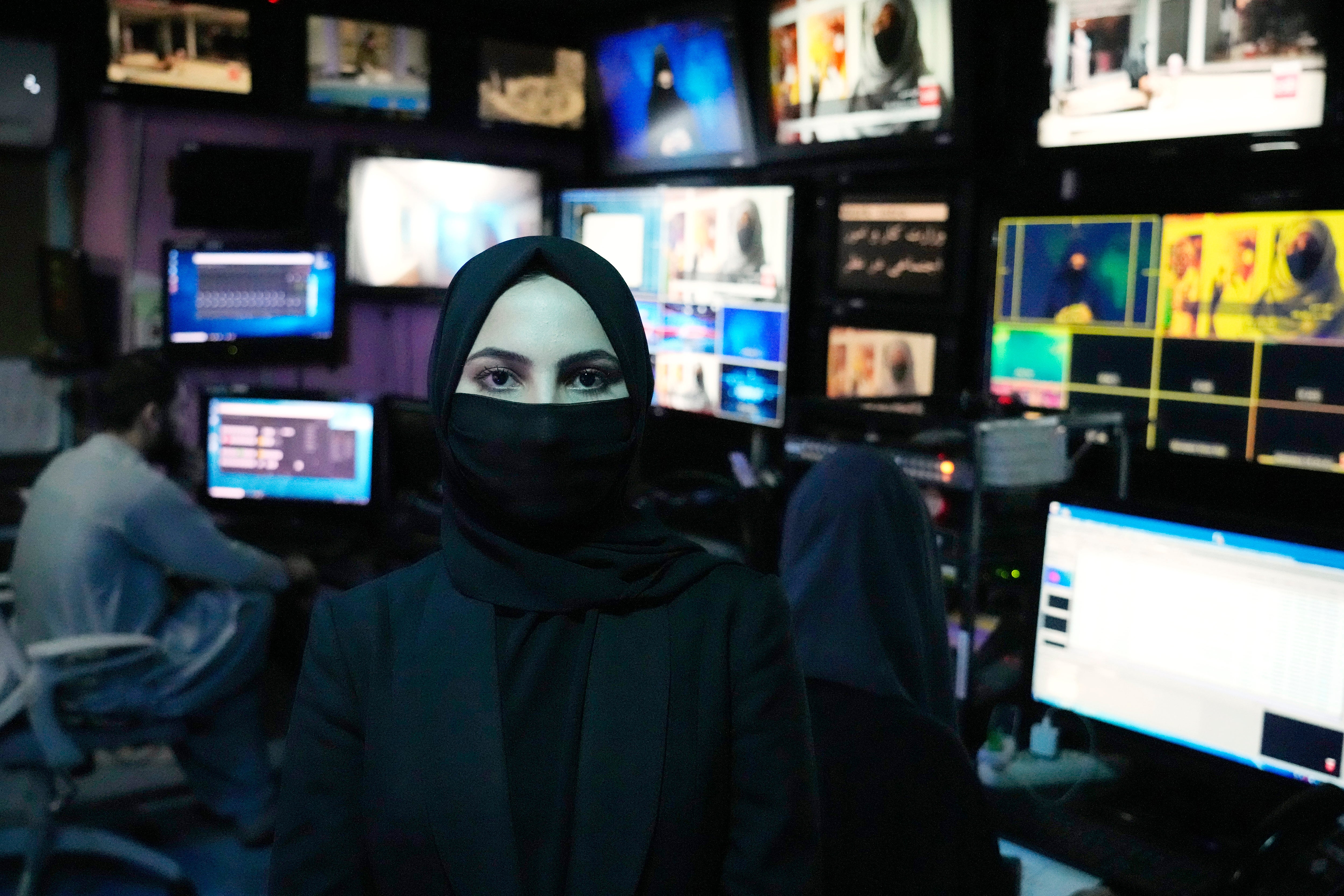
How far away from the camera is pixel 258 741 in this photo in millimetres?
3098

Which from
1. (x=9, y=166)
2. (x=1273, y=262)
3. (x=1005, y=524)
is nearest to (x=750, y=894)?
(x=1005, y=524)

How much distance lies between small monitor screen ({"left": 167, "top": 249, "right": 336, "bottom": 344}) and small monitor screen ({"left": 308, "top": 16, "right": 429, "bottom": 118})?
0.60 metres

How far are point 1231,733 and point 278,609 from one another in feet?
9.08

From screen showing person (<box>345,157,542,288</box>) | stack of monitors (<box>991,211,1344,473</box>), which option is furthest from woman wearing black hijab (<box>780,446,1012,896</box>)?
screen showing person (<box>345,157,542,288</box>)

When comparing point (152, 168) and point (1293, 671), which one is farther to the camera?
point (152, 168)

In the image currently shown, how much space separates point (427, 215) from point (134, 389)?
6.02 ft

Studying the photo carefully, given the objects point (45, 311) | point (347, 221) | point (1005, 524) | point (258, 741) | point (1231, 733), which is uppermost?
point (347, 221)

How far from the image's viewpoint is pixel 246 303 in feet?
13.6

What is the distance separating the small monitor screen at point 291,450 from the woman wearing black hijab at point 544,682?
2821 millimetres

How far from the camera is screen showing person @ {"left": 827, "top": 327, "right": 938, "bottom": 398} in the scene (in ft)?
10.9

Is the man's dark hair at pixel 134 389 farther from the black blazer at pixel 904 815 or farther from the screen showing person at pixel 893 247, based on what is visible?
the black blazer at pixel 904 815

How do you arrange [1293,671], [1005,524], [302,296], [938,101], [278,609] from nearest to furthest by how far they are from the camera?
[1293,671] < [1005,524] < [938,101] < [278,609] < [302,296]

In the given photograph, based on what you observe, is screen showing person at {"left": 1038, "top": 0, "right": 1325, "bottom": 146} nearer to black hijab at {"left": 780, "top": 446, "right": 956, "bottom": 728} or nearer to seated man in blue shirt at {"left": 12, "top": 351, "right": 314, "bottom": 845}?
black hijab at {"left": 780, "top": 446, "right": 956, "bottom": 728}

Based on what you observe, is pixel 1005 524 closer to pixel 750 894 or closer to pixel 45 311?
pixel 750 894
